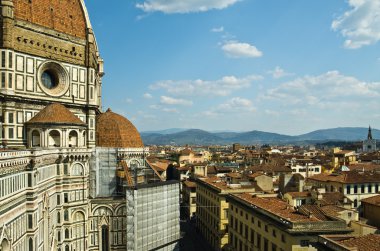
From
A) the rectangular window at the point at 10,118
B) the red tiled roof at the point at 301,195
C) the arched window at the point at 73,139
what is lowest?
the red tiled roof at the point at 301,195

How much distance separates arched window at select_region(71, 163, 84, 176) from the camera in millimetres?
39625

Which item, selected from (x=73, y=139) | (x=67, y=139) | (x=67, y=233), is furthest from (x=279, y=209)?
(x=73, y=139)

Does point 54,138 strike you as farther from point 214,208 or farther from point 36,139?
point 214,208

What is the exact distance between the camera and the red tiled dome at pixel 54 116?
123ft

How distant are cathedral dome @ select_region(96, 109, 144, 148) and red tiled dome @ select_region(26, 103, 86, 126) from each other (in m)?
9.19

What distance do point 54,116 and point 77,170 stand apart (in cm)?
610

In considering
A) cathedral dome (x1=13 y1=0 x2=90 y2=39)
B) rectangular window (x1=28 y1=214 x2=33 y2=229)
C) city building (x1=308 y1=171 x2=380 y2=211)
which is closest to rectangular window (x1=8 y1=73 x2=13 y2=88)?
cathedral dome (x1=13 y1=0 x2=90 y2=39)

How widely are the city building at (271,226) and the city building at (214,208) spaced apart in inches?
169

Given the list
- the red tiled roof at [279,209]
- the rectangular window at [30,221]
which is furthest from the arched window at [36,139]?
the red tiled roof at [279,209]

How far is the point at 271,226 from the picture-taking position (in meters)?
33.1

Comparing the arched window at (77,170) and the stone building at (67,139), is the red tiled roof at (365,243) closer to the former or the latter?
the stone building at (67,139)

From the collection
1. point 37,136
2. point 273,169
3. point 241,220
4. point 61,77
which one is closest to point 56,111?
point 37,136

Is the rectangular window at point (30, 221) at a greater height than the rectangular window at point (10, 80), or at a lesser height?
lesser

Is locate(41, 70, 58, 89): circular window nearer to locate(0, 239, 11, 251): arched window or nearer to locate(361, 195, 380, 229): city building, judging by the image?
locate(0, 239, 11, 251): arched window
